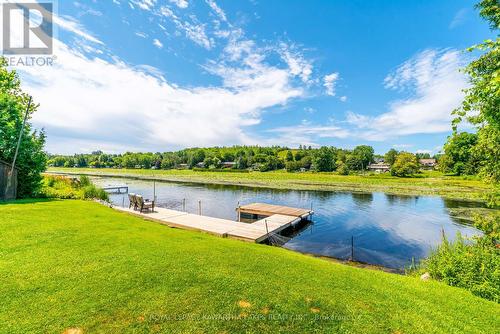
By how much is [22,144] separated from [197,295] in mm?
19329

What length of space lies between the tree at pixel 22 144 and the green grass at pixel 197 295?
11.8 m

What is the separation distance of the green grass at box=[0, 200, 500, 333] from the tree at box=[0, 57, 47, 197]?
1185cm

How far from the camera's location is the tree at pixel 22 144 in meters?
16.0

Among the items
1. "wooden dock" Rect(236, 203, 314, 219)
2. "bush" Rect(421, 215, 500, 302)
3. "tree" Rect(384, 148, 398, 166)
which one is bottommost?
"wooden dock" Rect(236, 203, 314, 219)

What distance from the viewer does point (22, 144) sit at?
55.2ft

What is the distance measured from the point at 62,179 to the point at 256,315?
2690 cm

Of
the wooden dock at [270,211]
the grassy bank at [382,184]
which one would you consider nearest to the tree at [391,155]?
the grassy bank at [382,184]

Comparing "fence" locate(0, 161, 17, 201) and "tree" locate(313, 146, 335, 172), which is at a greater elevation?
"tree" locate(313, 146, 335, 172)

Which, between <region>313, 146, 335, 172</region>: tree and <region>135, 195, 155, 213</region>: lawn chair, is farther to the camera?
<region>313, 146, 335, 172</region>: tree

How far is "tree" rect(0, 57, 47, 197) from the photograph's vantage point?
16.0 m

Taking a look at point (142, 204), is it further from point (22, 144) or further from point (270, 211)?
point (270, 211)

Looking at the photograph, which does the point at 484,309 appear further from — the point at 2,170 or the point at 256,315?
the point at 2,170

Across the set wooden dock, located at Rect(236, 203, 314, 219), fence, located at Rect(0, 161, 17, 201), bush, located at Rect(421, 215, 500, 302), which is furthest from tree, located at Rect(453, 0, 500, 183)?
fence, located at Rect(0, 161, 17, 201)

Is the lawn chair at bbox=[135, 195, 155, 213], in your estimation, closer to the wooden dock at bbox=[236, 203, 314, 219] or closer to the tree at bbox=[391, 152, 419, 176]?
the wooden dock at bbox=[236, 203, 314, 219]
